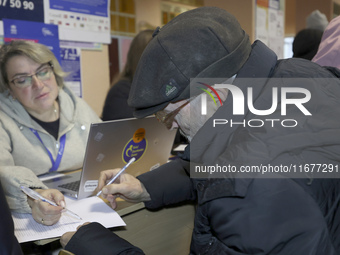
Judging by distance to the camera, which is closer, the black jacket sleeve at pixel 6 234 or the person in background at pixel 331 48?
the black jacket sleeve at pixel 6 234

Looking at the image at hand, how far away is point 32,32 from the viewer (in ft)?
8.07

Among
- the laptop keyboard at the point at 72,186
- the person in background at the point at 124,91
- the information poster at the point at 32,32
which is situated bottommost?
the laptop keyboard at the point at 72,186

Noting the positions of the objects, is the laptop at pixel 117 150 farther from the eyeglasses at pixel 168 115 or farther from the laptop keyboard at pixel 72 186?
the eyeglasses at pixel 168 115

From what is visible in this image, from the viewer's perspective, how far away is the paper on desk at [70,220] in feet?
3.69

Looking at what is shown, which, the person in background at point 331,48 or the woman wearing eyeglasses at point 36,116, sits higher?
the person in background at point 331,48

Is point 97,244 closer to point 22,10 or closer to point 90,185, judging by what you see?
point 90,185

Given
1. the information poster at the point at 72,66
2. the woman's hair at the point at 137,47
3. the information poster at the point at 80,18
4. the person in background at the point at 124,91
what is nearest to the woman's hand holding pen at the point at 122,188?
the person in background at the point at 124,91

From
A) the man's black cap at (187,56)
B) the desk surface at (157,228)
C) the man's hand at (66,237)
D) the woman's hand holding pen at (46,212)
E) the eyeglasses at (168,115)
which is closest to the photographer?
the man's black cap at (187,56)

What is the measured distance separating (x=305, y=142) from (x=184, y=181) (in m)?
0.88

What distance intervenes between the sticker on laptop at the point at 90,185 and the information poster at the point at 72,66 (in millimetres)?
1470

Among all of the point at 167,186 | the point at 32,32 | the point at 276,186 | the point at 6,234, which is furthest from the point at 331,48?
the point at 32,32

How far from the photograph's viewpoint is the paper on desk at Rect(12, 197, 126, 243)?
3.69 ft

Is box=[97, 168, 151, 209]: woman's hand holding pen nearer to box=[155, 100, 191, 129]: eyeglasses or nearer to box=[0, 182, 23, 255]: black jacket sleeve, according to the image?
box=[155, 100, 191, 129]: eyeglasses

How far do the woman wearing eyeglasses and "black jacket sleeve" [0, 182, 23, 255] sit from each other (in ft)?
3.19
